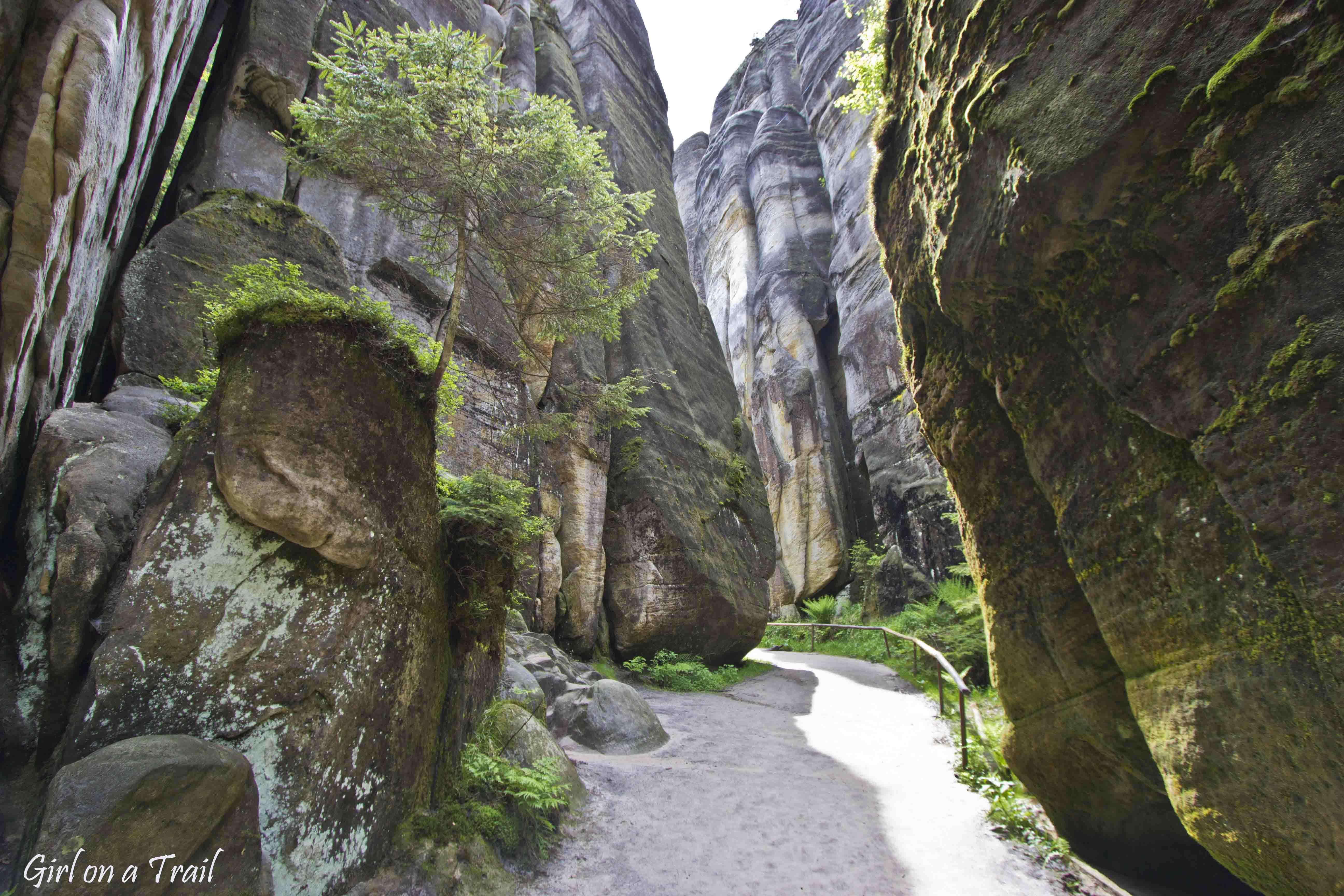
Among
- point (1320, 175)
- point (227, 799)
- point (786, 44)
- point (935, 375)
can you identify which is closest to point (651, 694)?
point (935, 375)

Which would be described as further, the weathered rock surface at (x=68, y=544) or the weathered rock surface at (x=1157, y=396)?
the weathered rock surface at (x=68, y=544)

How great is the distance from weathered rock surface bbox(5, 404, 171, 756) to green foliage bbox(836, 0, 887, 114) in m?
6.91

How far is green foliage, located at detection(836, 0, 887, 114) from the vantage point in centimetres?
612

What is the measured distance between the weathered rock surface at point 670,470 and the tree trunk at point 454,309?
7434mm

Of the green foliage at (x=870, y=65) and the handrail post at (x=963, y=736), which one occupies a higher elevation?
the green foliage at (x=870, y=65)

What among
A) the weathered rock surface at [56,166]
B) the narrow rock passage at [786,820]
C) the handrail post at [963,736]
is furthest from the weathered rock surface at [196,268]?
the handrail post at [963,736]

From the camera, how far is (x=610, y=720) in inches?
295

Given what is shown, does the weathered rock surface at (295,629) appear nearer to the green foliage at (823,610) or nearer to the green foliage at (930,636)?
the green foliage at (930,636)

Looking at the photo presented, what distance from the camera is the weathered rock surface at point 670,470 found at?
12367mm

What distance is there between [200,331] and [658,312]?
1305cm

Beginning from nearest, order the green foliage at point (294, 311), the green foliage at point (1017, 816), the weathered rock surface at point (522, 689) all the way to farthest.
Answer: the green foliage at point (294, 311) < the green foliage at point (1017, 816) < the weathered rock surface at point (522, 689)

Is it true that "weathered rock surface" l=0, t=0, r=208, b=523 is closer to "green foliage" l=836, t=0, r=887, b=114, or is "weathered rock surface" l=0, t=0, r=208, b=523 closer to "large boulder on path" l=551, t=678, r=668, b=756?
"large boulder on path" l=551, t=678, r=668, b=756

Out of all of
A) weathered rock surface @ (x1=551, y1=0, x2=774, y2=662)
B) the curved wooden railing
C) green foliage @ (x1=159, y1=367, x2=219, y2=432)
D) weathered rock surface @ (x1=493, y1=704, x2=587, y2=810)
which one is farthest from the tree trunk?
weathered rock surface @ (x1=551, y1=0, x2=774, y2=662)

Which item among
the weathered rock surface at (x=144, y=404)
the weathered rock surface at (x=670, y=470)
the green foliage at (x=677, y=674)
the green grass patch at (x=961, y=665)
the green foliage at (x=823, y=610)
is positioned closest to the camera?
the weathered rock surface at (x=144, y=404)
